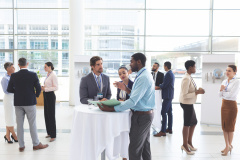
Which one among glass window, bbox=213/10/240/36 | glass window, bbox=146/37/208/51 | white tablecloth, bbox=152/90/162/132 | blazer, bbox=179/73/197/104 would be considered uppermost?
glass window, bbox=213/10/240/36

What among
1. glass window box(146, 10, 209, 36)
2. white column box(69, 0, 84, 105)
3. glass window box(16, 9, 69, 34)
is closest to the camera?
white column box(69, 0, 84, 105)

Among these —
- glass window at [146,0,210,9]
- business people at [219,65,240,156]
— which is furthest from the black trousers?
glass window at [146,0,210,9]

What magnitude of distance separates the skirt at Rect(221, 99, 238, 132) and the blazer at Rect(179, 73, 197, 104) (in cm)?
65

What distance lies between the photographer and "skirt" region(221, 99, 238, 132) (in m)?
4.34

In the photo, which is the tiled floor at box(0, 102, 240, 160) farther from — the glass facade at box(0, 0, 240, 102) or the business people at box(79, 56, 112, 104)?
the glass facade at box(0, 0, 240, 102)

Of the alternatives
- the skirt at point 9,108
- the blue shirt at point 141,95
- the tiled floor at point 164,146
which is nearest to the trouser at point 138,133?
the blue shirt at point 141,95

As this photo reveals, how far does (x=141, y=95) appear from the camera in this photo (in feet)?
9.39

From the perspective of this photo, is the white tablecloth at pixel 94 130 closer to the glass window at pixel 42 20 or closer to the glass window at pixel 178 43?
the glass window at pixel 178 43

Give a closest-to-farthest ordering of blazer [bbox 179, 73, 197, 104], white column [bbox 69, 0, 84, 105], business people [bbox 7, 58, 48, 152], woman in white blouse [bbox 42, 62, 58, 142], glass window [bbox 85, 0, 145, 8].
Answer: blazer [bbox 179, 73, 197, 104] → business people [bbox 7, 58, 48, 152] → woman in white blouse [bbox 42, 62, 58, 142] → white column [bbox 69, 0, 84, 105] → glass window [bbox 85, 0, 145, 8]

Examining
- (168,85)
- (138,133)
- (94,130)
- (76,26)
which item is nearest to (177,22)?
(76,26)

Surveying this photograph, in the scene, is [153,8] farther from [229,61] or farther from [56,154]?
[56,154]

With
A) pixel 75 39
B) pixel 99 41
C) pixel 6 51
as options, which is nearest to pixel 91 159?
pixel 75 39

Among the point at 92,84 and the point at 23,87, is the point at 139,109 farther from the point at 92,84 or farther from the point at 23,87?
the point at 23,87

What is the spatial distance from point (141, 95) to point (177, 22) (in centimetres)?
795
